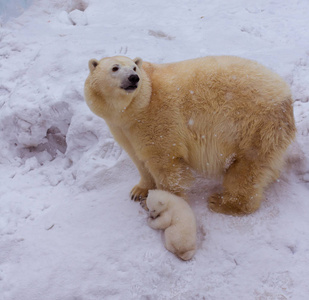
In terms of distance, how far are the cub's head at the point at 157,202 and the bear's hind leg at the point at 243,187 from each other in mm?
562

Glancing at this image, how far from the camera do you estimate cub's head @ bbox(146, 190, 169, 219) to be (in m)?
3.16

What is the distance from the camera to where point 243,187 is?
326cm

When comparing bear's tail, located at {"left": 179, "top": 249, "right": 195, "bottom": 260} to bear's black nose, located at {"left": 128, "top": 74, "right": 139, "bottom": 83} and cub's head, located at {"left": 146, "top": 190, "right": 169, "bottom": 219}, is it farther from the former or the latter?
bear's black nose, located at {"left": 128, "top": 74, "right": 139, "bottom": 83}

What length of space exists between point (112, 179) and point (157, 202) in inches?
42.0

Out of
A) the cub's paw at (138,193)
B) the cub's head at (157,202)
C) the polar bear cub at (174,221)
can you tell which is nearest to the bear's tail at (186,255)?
the polar bear cub at (174,221)

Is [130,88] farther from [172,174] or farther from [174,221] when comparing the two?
[174,221]

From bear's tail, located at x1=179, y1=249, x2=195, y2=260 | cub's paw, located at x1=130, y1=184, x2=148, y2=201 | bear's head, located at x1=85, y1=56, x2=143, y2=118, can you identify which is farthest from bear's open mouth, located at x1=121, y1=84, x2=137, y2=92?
bear's tail, located at x1=179, y1=249, x2=195, y2=260

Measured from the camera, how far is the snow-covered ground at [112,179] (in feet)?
9.54

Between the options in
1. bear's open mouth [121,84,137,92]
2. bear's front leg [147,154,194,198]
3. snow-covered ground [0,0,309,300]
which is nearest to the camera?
snow-covered ground [0,0,309,300]

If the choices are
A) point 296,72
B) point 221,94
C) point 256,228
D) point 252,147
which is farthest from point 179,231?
point 296,72

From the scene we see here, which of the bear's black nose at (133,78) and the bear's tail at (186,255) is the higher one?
the bear's black nose at (133,78)

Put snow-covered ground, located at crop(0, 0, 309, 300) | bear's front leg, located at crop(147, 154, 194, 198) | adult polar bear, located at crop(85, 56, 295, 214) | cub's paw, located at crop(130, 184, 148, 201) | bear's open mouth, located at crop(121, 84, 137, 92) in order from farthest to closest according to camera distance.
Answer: cub's paw, located at crop(130, 184, 148, 201) → bear's front leg, located at crop(147, 154, 194, 198) → adult polar bear, located at crop(85, 56, 295, 214) → bear's open mouth, located at crop(121, 84, 137, 92) → snow-covered ground, located at crop(0, 0, 309, 300)

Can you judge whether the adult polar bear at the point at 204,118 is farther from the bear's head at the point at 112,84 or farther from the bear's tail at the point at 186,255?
the bear's tail at the point at 186,255

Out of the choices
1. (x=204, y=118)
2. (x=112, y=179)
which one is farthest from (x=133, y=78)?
(x=112, y=179)
